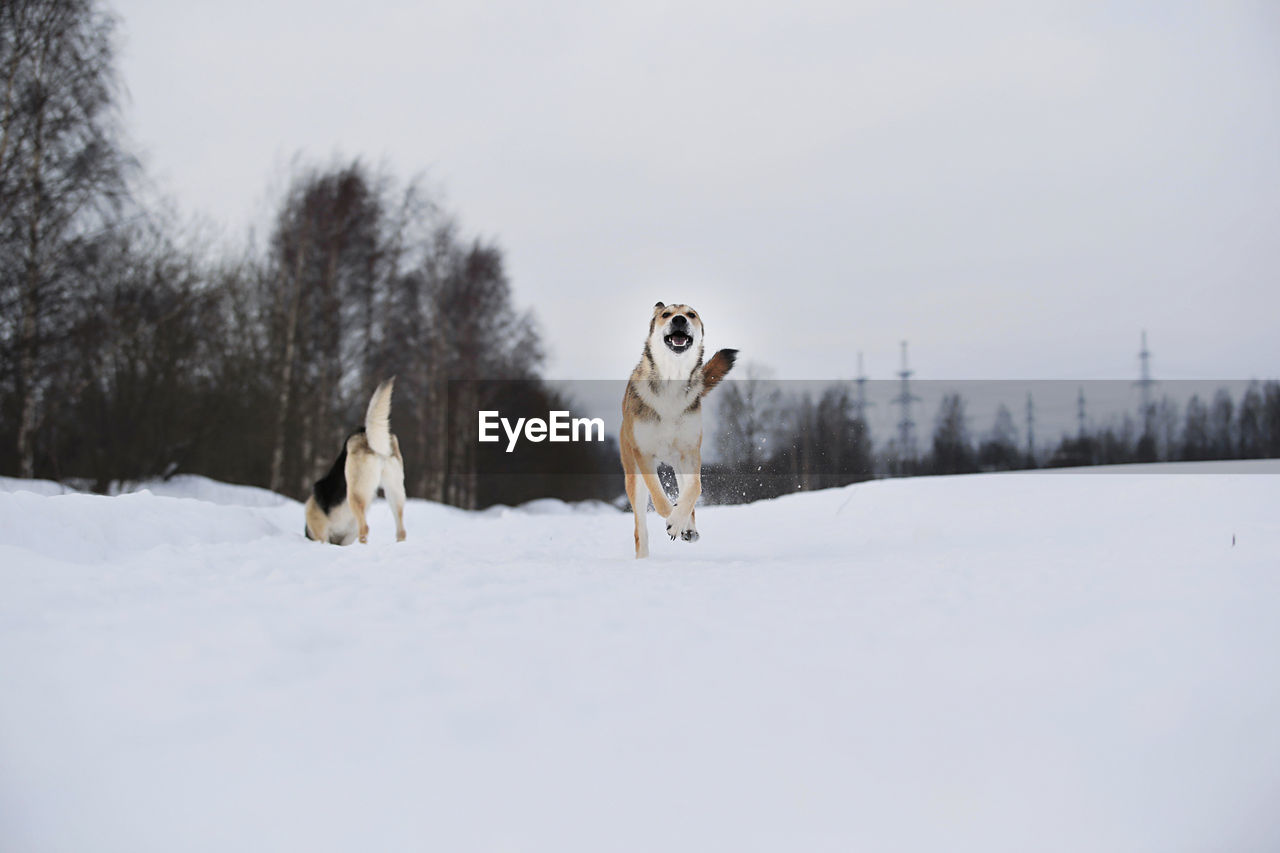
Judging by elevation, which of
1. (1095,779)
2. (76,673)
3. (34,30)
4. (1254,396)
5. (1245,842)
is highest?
(34,30)

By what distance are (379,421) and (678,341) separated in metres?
3.54

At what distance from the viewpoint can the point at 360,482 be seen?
729cm

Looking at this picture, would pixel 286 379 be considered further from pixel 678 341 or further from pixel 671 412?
pixel 678 341

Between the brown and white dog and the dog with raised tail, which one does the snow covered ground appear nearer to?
the brown and white dog

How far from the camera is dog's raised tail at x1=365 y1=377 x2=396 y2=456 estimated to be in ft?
23.2

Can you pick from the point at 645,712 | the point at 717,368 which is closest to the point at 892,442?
the point at 717,368

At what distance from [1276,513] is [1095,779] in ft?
11.7

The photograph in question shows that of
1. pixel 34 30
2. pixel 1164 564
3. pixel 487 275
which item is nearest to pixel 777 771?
pixel 1164 564

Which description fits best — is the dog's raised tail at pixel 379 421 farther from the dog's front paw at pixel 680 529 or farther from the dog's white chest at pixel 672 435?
the dog's front paw at pixel 680 529

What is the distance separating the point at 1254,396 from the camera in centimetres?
1802

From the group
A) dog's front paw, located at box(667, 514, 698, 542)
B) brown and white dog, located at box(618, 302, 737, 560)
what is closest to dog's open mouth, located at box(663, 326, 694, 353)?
brown and white dog, located at box(618, 302, 737, 560)

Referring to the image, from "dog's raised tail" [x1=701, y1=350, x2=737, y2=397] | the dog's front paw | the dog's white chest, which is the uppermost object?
"dog's raised tail" [x1=701, y1=350, x2=737, y2=397]

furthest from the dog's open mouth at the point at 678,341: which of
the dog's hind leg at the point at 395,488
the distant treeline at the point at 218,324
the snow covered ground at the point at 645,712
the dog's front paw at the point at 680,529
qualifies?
the distant treeline at the point at 218,324

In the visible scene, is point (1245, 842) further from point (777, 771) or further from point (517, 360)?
point (517, 360)
